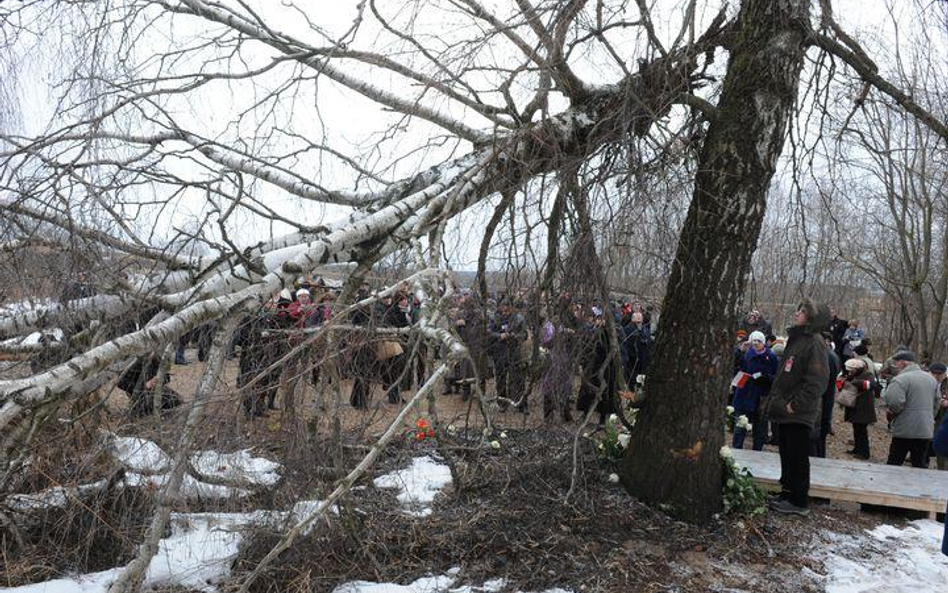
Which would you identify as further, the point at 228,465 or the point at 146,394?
the point at 146,394

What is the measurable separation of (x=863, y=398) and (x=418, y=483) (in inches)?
258

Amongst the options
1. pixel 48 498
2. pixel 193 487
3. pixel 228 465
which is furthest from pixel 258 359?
pixel 48 498

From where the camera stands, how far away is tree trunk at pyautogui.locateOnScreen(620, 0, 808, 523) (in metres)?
5.40

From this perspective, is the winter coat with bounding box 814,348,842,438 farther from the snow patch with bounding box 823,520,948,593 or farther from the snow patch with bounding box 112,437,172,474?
the snow patch with bounding box 112,437,172,474

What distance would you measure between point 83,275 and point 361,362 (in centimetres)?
162

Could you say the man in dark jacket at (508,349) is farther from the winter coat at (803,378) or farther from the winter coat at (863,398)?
the winter coat at (863,398)

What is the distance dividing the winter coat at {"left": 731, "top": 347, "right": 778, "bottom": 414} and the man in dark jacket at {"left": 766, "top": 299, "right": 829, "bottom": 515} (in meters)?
3.16

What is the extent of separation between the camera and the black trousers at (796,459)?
6.05 meters

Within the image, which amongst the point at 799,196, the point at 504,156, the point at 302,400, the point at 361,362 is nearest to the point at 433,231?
the point at 504,156

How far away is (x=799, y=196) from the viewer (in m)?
5.72

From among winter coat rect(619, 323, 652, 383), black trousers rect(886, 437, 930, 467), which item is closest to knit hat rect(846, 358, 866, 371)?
black trousers rect(886, 437, 930, 467)

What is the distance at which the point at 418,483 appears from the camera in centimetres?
662

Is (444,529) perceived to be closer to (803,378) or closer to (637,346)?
(803,378)

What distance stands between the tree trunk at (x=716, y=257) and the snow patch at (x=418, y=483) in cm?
182
